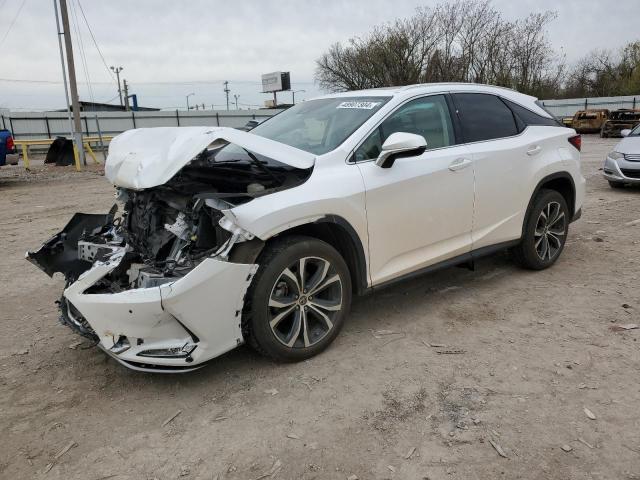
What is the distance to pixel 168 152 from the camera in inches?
121

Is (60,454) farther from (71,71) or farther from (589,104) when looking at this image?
(589,104)

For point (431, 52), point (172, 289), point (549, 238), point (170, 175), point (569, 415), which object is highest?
point (431, 52)

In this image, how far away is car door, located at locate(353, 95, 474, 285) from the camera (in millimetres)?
3555

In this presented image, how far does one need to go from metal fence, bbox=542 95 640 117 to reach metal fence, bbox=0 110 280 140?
71.1 feet

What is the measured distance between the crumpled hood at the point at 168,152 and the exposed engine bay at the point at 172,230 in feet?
0.32

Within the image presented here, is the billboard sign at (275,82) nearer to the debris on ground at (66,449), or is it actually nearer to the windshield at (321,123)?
the windshield at (321,123)

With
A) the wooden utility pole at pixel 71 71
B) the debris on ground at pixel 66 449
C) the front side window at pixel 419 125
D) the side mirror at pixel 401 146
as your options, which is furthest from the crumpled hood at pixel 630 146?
the wooden utility pole at pixel 71 71

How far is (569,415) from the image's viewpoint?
275 cm

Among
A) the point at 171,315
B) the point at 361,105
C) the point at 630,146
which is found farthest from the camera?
the point at 630,146

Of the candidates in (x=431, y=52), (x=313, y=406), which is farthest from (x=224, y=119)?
(x=313, y=406)

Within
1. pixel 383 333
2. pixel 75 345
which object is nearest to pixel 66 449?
pixel 75 345

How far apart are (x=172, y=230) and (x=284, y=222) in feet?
2.38

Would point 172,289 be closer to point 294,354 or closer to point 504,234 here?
point 294,354

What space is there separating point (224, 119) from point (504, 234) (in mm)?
32690
